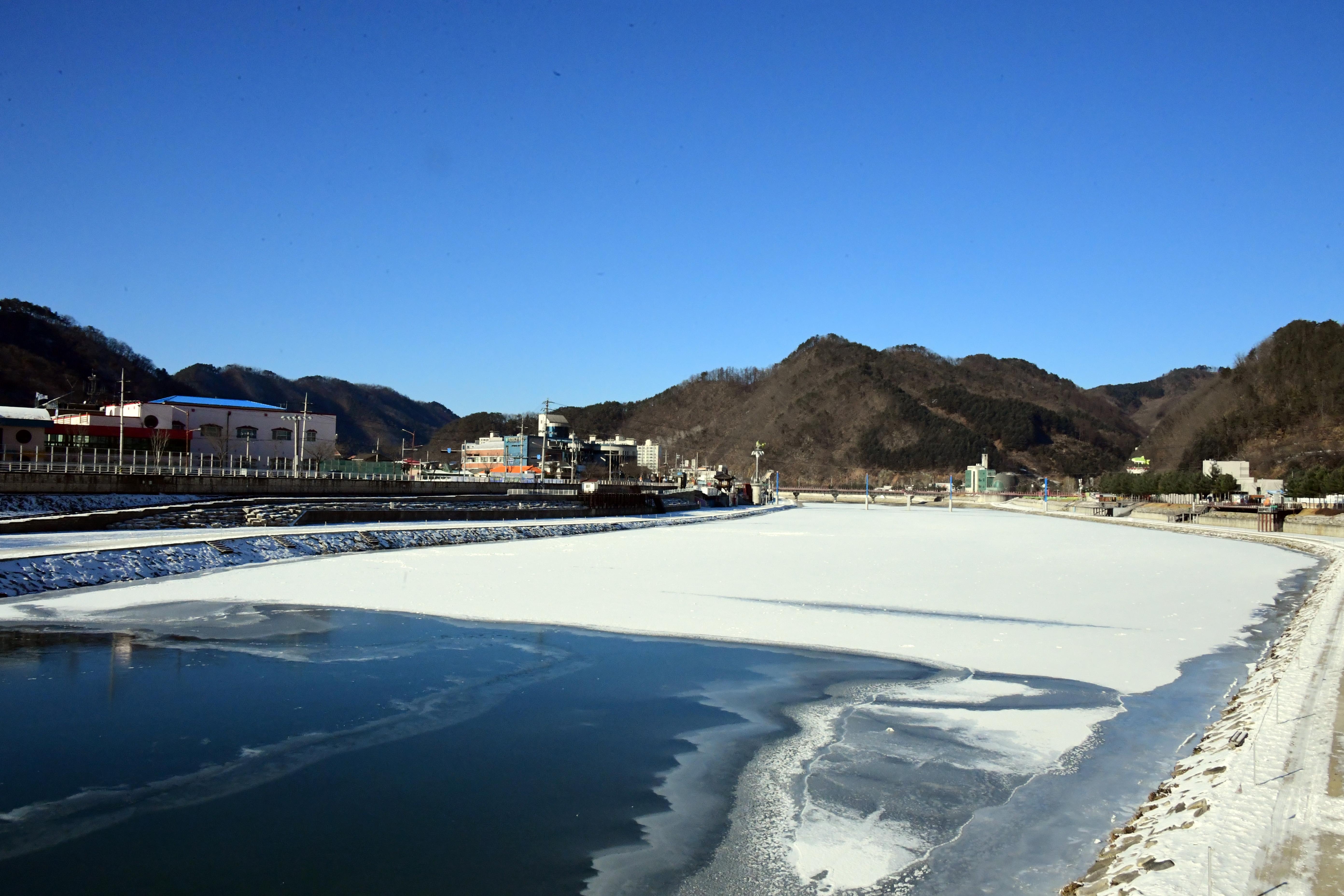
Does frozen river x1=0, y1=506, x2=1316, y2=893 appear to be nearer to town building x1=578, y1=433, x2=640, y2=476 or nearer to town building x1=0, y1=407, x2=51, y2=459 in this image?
town building x1=0, y1=407, x2=51, y2=459

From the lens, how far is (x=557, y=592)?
20.5 metres

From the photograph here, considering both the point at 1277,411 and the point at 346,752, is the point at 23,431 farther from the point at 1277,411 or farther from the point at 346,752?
the point at 1277,411

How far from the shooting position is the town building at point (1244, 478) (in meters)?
96.7

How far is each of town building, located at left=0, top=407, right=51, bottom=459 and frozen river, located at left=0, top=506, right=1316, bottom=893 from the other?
33.4 m

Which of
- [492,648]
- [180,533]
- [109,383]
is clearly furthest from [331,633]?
[109,383]

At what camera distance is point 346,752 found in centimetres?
847

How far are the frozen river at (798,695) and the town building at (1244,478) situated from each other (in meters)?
83.3

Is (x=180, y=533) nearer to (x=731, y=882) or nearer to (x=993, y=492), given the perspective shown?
(x=731, y=882)

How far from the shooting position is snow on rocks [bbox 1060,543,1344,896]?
5387mm

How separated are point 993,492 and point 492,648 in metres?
165

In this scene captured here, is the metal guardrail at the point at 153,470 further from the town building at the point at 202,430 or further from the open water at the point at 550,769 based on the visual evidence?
the open water at the point at 550,769

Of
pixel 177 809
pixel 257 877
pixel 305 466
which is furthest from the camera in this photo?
pixel 305 466

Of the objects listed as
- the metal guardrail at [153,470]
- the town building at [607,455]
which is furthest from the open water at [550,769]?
the town building at [607,455]

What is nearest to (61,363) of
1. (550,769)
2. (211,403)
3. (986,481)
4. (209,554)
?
(211,403)
